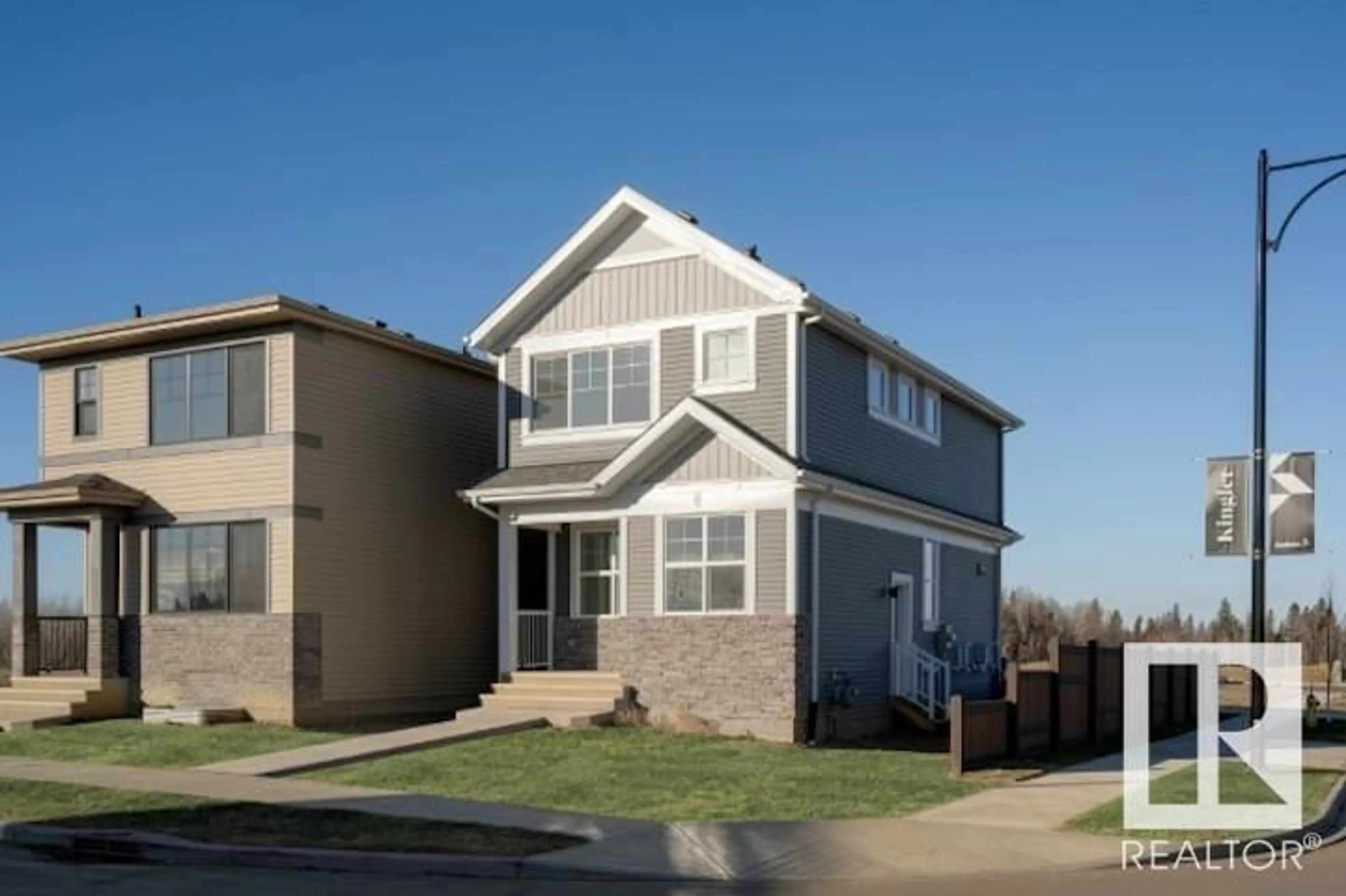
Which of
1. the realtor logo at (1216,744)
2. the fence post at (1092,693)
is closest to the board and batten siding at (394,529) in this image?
the fence post at (1092,693)

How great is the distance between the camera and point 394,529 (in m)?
26.0

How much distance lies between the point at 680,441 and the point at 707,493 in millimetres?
957

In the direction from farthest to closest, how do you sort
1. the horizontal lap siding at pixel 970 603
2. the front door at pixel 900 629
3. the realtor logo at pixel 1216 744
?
the horizontal lap siding at pixel 970 603 → the front door at pixel 900 629 → the realtor logo at pixel 1216 744

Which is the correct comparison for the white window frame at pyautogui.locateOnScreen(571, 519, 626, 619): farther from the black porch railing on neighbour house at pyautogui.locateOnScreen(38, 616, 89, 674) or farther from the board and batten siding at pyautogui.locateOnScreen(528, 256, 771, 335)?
the black porch railing on neighbour house at pyautogui.locateOnScreen(38, 616, 89, 674)

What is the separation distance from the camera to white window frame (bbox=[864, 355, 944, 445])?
82.3ft

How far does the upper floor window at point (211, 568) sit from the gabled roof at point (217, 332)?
3.38 meters

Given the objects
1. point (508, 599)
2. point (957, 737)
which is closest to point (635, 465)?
point (508, 599)

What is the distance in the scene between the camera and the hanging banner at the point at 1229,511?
1795cm

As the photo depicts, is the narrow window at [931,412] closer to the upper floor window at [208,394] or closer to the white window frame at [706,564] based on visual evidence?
the white window frame at [706,564]

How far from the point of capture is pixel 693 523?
74.5 feet

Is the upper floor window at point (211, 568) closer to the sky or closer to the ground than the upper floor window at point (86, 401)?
closer to the ground

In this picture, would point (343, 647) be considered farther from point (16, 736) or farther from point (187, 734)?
point (16, 736)

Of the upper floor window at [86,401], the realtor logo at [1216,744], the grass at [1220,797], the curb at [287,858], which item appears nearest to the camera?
the curb at [287,858]

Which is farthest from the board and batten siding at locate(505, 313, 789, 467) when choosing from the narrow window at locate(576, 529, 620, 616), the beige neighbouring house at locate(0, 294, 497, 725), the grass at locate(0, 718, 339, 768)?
the grass at locate(0, 718, 339, 768)
